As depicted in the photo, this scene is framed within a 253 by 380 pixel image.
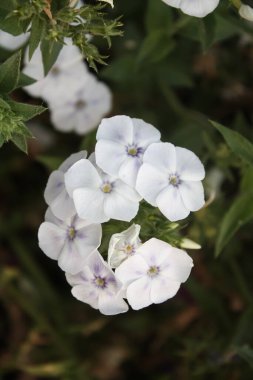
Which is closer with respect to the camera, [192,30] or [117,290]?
[117,290]

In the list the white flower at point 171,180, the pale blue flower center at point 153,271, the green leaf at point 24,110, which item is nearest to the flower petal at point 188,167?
the white flower at point 171,180

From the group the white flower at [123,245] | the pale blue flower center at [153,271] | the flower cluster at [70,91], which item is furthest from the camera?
the flower cluster at [70,91]

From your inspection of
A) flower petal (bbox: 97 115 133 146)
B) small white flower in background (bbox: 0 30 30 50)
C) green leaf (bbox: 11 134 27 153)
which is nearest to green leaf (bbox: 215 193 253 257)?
flower petal (bbox: 97 115 133 146)

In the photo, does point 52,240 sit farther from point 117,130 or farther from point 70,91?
point 70,91

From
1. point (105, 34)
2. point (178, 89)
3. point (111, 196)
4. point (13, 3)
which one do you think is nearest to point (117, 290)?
point (111, 196)

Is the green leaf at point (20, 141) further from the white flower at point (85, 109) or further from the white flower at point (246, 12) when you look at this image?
the white flower at point (85, 109)

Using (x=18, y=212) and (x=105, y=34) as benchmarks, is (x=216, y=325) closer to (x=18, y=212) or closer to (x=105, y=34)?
(x=18, y=212)
